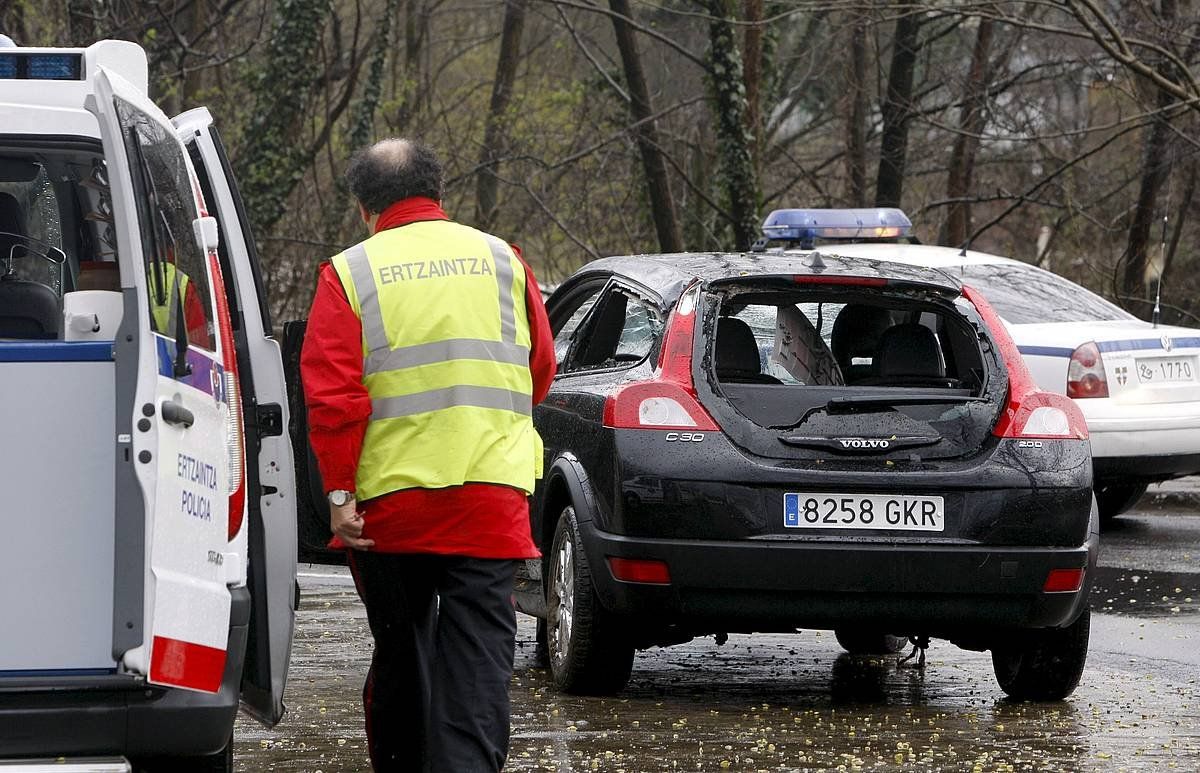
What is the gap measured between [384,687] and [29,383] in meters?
1.58

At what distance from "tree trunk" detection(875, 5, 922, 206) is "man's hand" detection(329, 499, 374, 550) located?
18813 mm

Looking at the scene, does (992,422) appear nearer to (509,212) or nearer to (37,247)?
(37,247)

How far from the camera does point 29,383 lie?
12.5 feet

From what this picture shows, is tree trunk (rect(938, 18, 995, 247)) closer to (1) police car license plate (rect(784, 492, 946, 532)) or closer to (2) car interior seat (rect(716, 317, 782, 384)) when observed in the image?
(2) car interior seat (rect(716, 317, 782, 384))

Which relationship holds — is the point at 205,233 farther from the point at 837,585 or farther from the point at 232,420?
the point at 837,585

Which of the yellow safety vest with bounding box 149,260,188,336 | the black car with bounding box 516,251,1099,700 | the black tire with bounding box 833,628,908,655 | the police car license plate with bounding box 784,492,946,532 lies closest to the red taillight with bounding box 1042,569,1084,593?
the black car with bounding box 516,251,1099,700

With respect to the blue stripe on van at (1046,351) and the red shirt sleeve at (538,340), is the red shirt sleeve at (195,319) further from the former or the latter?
the blue stripe on van at (1046,351)

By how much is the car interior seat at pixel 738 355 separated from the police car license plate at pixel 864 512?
0.59 m

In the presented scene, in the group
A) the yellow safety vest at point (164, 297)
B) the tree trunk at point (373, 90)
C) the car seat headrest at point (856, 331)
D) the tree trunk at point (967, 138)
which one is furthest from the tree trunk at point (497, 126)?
the yellow safety vest at point (164, 297)

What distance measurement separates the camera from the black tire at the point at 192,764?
14.1 feet

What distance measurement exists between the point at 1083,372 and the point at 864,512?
524 centimetres

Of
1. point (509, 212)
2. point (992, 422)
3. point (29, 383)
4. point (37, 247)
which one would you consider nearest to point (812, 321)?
point (992, 422)

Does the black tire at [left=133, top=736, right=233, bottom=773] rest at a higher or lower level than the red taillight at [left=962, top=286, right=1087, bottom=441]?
lower

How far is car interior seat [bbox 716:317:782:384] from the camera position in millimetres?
6977
